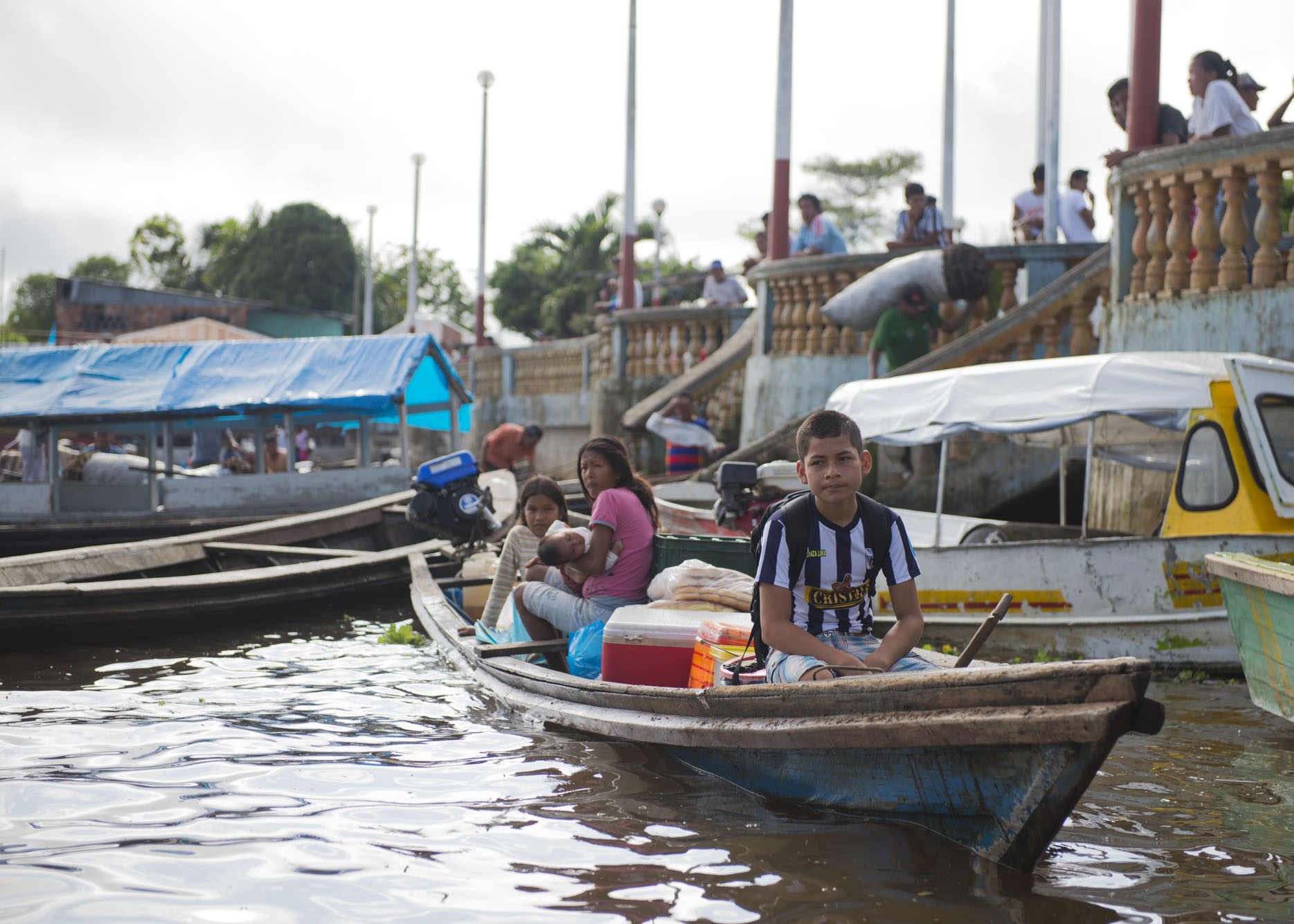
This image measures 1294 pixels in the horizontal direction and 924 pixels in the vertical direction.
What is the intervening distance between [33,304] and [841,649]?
59.7m

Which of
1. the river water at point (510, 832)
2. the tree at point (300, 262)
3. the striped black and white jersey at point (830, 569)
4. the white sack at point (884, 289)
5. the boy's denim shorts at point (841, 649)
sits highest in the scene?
the tree at point (300, 262)

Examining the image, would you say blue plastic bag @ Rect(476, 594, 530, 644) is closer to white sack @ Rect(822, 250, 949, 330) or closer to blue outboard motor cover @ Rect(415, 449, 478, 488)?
blue outboard motor cover @ Rect(415, 449, 478, 488)

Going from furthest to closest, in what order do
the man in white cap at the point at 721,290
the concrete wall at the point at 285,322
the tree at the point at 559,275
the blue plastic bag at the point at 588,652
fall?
the concrete wall at the point at 285,322 < the tree at the point at 559,275 < the man in white cap at the point at 721,290 < the blue plastic bag at the point at 588,652

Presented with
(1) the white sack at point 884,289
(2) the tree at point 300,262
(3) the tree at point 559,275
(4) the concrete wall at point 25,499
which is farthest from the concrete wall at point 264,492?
(2) the tree at point 300,262

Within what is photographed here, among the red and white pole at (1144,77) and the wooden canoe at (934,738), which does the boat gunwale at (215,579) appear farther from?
the red and white pole at (1144,77)

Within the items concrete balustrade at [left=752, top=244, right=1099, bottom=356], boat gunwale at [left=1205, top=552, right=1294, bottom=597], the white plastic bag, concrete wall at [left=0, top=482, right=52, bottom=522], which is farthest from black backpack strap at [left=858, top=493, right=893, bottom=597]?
concrete wall at [left=0, top=482, right=52, bottom=522]

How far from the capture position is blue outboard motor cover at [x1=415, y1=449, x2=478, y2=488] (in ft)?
32.2

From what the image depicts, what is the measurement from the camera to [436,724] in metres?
5.88

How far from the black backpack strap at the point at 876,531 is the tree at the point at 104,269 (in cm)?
6010

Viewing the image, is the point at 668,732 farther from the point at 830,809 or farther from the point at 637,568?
the point at 637,568

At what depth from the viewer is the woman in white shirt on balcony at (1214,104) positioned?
8.62 metres

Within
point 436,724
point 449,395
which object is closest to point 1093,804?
point 436,724

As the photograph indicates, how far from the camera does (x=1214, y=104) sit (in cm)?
866

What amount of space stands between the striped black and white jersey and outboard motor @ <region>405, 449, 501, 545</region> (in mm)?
6082
